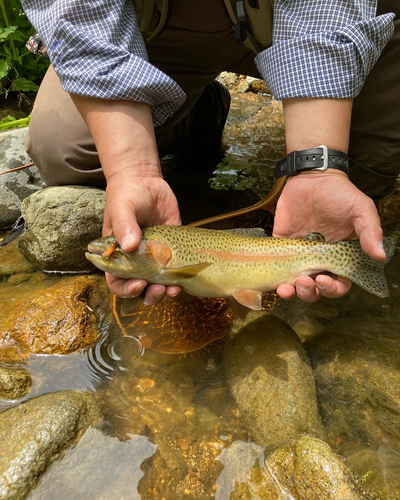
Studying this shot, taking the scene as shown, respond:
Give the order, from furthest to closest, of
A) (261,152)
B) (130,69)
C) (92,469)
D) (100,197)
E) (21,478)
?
1. (261,152)
2. (100,197)
3. (130,69)
4. (92,469)
5. (21,478)

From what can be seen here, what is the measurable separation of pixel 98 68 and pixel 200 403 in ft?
6.75

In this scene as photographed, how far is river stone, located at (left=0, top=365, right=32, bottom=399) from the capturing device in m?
2.44

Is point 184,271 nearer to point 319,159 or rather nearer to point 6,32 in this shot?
point 319,159

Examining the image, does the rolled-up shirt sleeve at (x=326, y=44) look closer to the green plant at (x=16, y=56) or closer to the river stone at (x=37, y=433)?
the river stone at (x=37, y=433)

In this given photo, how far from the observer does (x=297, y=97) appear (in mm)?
2410

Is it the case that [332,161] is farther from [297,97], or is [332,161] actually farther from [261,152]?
[261,152]

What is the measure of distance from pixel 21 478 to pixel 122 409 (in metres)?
0.65

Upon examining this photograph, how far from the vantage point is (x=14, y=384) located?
246 cm

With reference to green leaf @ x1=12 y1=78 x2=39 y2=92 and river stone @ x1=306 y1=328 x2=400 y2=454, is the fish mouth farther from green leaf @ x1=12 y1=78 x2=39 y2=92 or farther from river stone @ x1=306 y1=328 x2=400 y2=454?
green leaf @ x1=12 y1=78 x2=39 y2=92


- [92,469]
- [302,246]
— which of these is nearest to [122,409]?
[92,469]

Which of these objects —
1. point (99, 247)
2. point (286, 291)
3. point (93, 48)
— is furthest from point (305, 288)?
point (93, 48)

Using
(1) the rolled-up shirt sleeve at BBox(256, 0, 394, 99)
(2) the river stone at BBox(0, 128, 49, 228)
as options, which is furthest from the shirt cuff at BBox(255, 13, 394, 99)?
(2) the river stone at BBox(0, 128, 49, 228)

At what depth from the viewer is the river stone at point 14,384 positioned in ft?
8.01

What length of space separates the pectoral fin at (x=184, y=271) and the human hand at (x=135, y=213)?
81 mm
